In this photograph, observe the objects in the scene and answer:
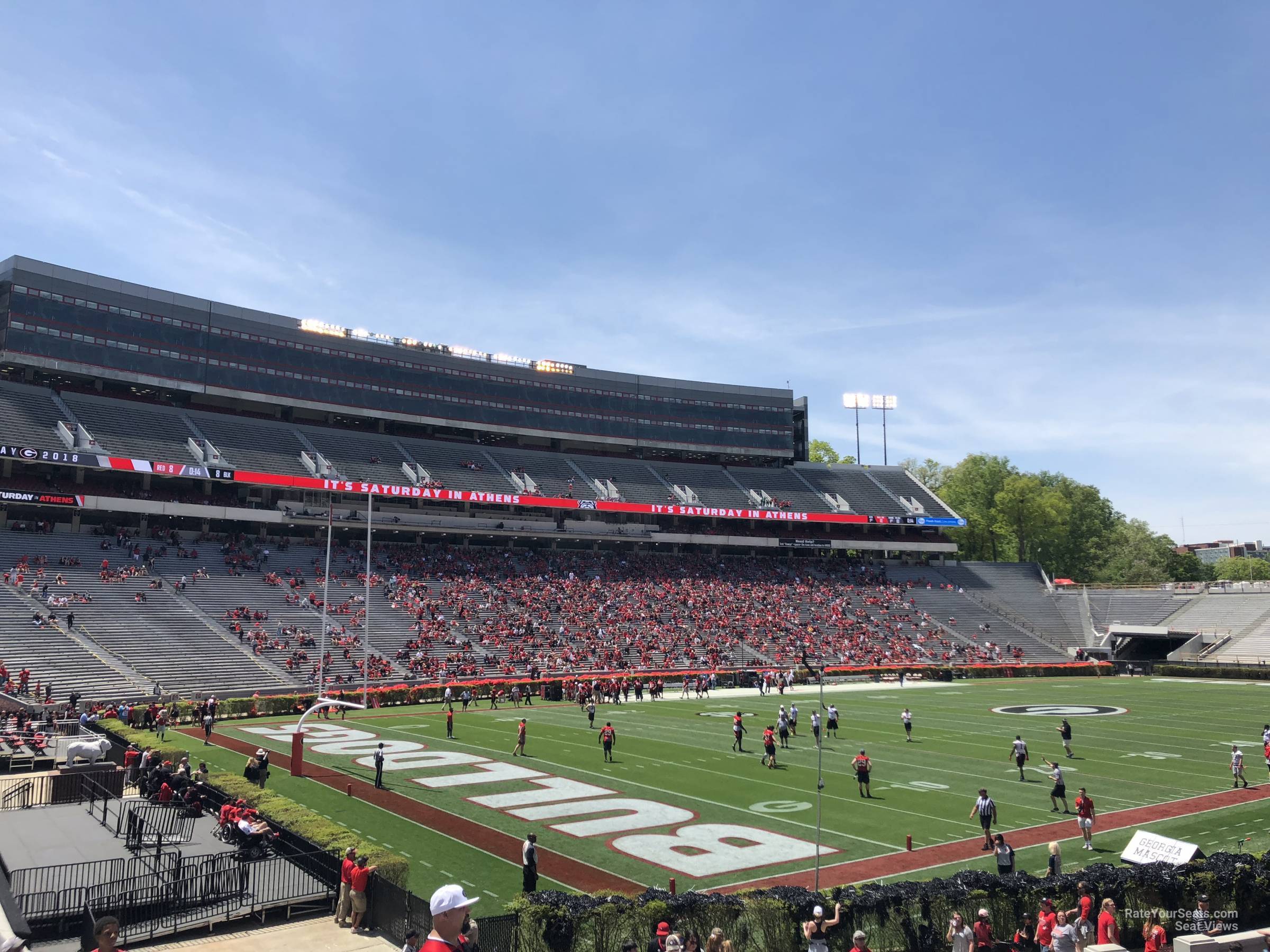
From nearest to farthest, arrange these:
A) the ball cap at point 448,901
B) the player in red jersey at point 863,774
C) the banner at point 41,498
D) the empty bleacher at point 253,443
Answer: the ball cap at point 448,901, the player in red jersey at point 863,774, the banner at point 41,498, the empty bleacher at point 253,443

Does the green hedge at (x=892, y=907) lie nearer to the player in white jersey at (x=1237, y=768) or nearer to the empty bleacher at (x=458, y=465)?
the player in white jersey at (x=1237, y=768)

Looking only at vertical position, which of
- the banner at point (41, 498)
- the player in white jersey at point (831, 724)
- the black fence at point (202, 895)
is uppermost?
the banner at point (41, 498)

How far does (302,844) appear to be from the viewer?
698 inches

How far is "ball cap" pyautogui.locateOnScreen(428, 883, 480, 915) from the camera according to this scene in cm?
480

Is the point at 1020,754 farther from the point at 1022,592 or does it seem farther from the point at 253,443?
the point at 1022,592

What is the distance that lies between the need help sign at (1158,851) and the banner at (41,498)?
5683cm

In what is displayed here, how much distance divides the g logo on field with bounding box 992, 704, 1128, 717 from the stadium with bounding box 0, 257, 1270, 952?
603mm

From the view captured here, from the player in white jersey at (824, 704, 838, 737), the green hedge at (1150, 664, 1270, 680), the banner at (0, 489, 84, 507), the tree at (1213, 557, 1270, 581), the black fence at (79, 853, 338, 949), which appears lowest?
the green hedge at (1150, 664, 1270, 680)

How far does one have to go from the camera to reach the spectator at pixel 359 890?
1505 cm

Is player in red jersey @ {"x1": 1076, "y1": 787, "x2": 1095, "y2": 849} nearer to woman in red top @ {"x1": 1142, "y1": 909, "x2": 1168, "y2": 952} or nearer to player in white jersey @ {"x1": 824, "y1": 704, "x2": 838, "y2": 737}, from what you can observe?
woman in red top @ {"x1": 1142, "y1": 909, "x2": 1168, "y2": 952}

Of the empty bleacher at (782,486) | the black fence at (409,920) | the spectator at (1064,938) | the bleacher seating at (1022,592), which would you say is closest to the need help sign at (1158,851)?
the spectator at (1064,938)

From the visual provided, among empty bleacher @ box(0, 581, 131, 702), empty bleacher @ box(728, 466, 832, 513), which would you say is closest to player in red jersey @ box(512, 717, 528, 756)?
empty bleacher @ box(0, 581, 131, 702)

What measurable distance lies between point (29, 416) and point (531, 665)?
35.2 m

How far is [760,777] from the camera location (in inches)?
1083
